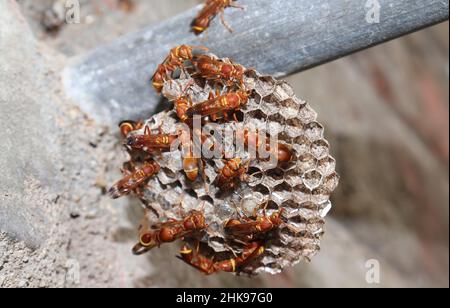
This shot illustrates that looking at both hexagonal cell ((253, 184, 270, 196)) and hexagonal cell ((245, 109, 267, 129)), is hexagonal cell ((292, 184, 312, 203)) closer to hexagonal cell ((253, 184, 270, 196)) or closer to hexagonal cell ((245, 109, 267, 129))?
hexagonal cell ((253, 184, 270, 196))

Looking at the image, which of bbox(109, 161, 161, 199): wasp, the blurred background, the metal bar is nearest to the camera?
the metal bar

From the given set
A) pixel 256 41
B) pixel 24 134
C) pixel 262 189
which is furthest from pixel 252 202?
pixel 24 134

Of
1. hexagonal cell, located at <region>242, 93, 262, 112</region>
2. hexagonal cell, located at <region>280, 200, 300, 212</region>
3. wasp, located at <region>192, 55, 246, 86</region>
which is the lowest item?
hexagonal cell, located at <region>280, 200, 300, 212</region>

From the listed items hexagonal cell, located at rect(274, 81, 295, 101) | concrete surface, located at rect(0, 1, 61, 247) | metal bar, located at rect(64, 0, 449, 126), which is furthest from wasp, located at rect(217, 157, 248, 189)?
concrete surface, located at rect(0, 1, 61, 247)

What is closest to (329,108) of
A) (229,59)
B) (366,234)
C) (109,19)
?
(366,234)

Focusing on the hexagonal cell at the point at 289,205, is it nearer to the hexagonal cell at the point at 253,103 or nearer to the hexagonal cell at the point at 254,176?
the hexagonal cell at the point at 254,176

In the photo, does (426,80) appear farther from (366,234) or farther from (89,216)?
(89,216)

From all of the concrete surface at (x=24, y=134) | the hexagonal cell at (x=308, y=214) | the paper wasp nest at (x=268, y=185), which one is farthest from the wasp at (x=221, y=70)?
the concrete surface at (x=24, y=134)

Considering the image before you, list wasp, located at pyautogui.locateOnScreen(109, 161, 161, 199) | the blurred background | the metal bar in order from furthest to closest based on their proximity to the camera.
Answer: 1. the blurred background
2. wasp, located at pyautogui.locateOnScreen(109, 161, 161, 199)
3. the metal bar
